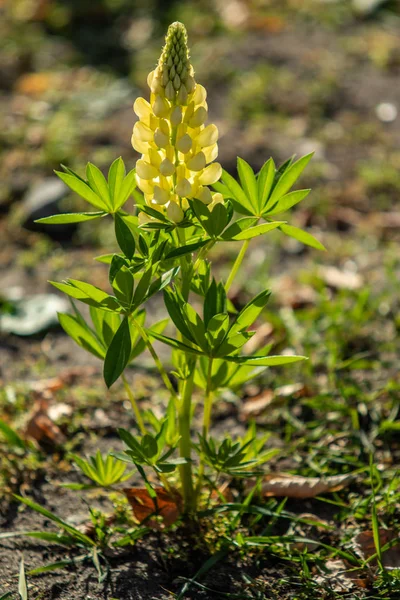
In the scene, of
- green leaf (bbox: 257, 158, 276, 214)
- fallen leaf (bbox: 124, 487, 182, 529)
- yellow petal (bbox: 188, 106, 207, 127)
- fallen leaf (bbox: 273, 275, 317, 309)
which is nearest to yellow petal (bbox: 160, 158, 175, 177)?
yellow petal (bbox: 188, 106, 207, 127)

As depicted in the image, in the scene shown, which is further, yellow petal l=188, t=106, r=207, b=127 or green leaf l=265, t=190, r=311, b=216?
green leaf l=265, t=190, r=311, b=216

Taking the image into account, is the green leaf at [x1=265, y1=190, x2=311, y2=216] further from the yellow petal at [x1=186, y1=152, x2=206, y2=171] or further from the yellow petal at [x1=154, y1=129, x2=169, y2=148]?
the yellow petal at [x1=154, y1=129, x2=169, y2=148]

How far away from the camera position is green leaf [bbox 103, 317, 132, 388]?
177 centimetres

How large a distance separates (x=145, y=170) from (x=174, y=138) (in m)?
0.11

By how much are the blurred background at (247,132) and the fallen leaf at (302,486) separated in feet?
2.09

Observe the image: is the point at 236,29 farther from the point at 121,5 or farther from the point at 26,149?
the point at 26,149

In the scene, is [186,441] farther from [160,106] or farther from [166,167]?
[160,106]

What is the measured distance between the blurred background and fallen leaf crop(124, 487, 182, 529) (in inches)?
39.2

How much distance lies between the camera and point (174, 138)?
5.89ft

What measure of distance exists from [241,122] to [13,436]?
297 cm

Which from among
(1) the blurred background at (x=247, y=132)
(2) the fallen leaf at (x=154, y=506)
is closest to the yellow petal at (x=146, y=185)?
(2) the fallen leaf at (x=154, y=506)

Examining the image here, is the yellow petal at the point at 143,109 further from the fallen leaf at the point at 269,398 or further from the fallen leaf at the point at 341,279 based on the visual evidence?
the fallen leaf at the point at 341,279

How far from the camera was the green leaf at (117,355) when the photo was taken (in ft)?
5.80

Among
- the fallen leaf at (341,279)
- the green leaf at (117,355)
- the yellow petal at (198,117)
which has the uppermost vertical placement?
the yellow petal at (198,117)
